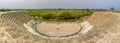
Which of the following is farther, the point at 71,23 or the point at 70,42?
the point at 71,23

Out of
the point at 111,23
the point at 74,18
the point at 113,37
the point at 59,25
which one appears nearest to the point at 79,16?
the point at 74,18

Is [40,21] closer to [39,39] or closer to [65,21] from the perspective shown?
[65,21]

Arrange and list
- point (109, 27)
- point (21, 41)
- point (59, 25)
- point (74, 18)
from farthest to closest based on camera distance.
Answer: point (74, 18) < point (59, 25) < point (109, 27) < point (21, 41)

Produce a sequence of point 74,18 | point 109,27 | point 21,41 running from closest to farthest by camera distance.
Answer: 1. point 21,41
2. point 109,27
3. point 74,18

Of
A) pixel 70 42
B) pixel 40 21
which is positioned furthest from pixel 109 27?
pixel 40 21

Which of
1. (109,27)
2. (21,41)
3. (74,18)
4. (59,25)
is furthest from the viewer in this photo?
(74,18)

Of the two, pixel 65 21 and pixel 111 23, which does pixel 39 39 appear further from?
pixel 65 21
